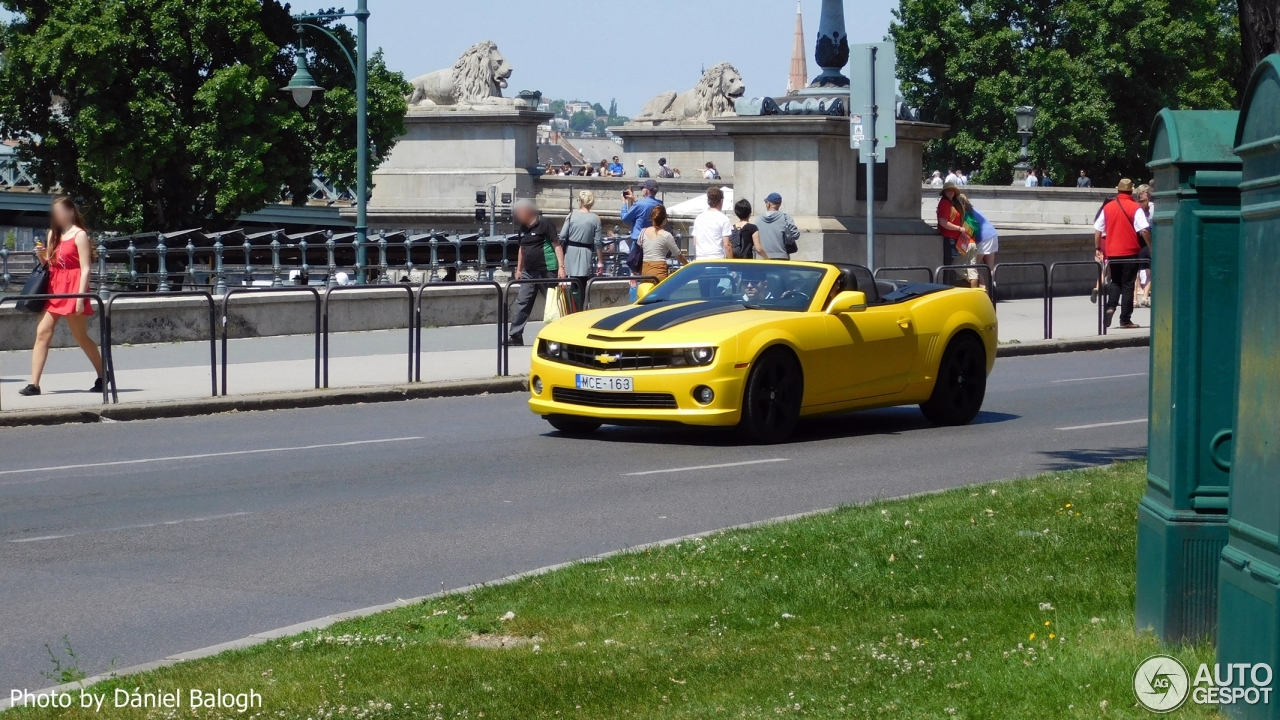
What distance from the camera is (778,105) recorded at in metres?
26.8

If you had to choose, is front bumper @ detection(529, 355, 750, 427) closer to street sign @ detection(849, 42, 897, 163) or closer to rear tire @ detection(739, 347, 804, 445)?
rear tire @ detection(739, 347, 804, 445)

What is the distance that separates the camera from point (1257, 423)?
4.66 m

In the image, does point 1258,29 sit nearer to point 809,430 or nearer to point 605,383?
point 605,383

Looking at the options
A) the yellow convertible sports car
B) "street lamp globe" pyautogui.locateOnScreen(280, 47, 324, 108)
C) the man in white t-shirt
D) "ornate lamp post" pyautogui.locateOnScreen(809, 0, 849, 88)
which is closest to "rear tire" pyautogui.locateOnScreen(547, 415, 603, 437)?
the yellow convertible sports car

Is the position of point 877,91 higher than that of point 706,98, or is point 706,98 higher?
point 706,98

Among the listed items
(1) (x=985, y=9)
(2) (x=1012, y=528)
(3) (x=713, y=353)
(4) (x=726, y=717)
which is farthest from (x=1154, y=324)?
(1) (x=985, y=9)

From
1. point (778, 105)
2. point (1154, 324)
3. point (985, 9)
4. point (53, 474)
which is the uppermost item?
point (985, 9)

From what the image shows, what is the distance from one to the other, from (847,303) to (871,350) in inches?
19.6

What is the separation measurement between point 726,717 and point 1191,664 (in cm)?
144

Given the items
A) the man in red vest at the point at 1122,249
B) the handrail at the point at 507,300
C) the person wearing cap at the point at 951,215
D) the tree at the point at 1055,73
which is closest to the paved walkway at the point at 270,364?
the handrail at the point at 507,300

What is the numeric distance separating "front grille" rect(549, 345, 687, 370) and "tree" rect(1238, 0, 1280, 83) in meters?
5.09

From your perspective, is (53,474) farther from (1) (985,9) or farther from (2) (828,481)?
(1) (985,9)

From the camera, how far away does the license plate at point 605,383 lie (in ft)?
43.7

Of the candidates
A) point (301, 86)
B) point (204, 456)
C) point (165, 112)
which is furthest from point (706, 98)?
point (204, 456)
